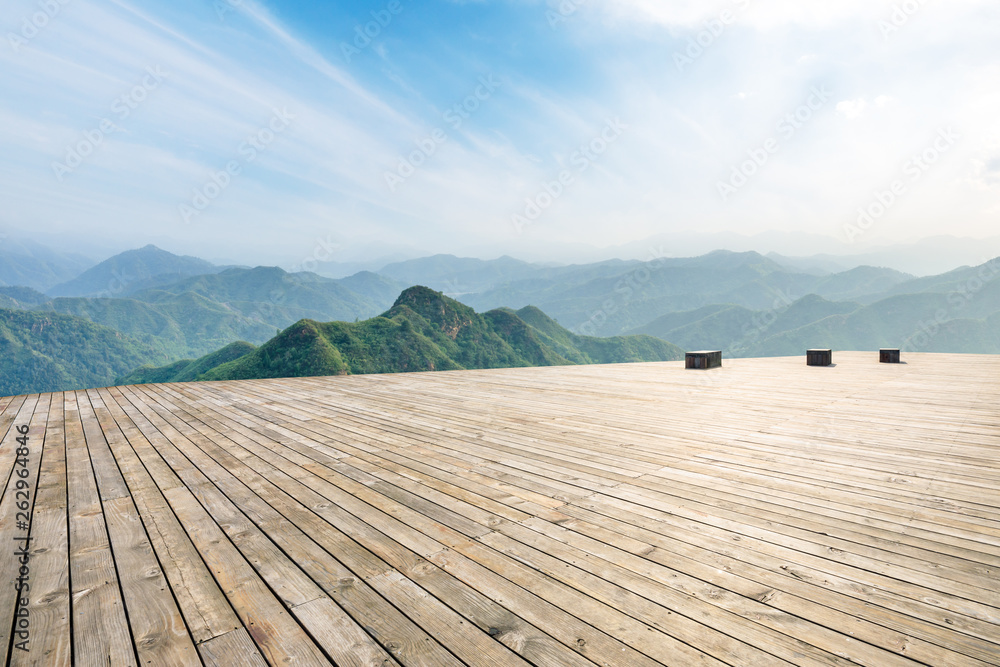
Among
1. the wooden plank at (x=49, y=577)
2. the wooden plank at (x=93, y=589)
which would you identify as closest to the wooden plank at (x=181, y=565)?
the wooden plank at (x=93, y=589)

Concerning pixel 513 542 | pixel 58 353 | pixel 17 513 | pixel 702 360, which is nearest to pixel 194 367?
pixel 58 353

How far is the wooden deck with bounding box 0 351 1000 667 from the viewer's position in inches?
50.8

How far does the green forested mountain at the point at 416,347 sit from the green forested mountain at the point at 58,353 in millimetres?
20516

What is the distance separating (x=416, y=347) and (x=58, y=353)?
77982 mm

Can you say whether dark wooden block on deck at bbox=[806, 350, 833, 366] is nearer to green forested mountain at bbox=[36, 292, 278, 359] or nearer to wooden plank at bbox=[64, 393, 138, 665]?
wooden plank at bbox=[64, 393, 138, 665]

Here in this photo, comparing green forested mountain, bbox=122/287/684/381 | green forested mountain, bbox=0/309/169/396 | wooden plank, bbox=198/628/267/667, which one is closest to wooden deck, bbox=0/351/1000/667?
wooden plank, bbox=198/628/267/667

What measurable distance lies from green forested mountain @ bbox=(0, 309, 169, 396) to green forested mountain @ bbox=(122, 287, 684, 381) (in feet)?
67.3

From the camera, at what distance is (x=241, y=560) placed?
1771 millimetres

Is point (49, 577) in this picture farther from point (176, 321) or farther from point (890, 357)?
point (176, 321)

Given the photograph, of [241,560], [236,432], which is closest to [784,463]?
[241,560]

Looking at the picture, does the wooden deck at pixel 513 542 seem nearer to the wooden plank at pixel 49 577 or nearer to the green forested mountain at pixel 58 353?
the wooden plank at pixel 49 577

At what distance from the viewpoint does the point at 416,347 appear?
45.7 m

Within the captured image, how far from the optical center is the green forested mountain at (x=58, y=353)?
2854 inches

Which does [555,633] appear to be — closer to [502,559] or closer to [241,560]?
[502,559]
